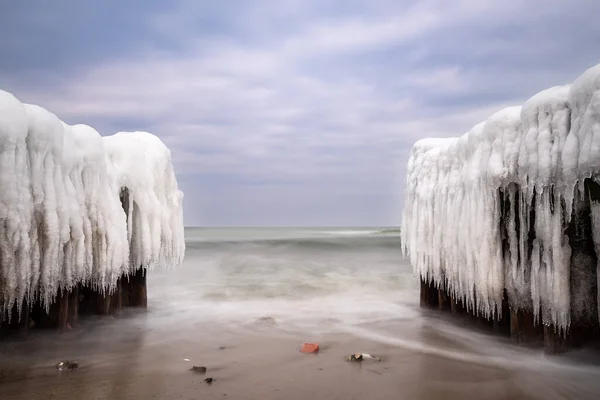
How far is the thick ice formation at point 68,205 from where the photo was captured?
5.68 metres

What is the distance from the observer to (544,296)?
5.74 meters

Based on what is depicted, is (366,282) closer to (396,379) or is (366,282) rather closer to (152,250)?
(152,250)

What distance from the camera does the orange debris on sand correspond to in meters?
6.95

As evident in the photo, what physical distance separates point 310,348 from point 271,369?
1.05 m

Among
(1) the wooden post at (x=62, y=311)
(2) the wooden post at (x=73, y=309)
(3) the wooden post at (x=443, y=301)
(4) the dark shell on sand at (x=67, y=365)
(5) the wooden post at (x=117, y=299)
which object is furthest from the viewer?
(3) the wooden post at (x=443, y=301)

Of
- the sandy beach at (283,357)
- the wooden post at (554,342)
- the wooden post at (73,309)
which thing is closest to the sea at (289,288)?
the sandy beach at (283,357)

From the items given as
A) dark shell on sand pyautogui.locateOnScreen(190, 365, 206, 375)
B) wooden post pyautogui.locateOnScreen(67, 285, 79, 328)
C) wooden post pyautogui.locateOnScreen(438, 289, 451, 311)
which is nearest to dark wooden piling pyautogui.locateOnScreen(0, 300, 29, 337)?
wooden post pyautogui.locateOnScreen(67, 285, 79, 328)

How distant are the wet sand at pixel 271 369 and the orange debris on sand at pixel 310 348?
0.13 m

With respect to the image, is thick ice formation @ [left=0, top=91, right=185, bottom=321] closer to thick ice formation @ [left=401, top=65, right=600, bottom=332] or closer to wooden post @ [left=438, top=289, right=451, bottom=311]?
thick ice formation @ [left=401, top=65, right=600, bottom=332]

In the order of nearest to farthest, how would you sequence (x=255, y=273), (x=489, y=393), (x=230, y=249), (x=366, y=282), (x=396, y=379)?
(x=489, y=393) < (x=396, y=379) < (x=366, y=282) < (x=255, y=273) < (x=230, y=249)

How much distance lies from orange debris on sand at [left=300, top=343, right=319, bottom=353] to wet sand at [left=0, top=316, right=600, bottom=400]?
125 mm

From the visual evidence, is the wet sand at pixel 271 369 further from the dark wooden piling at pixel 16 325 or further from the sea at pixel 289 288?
the sea at pixel 289 288

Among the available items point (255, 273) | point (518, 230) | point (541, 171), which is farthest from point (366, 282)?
point (541, 171)

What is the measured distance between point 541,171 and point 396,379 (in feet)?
9.88
